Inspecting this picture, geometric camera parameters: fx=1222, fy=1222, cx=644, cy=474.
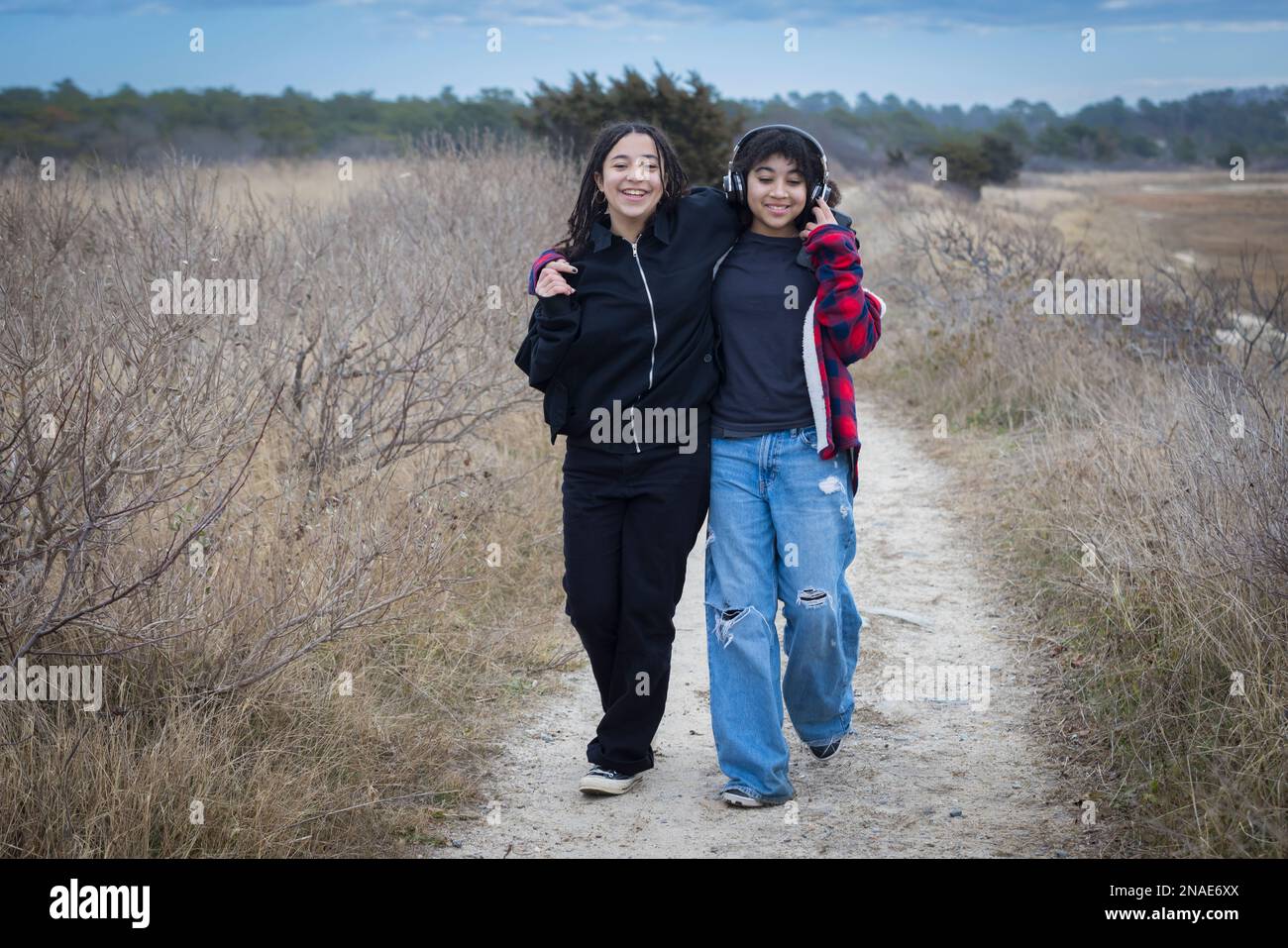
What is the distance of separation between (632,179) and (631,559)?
1.22 metres

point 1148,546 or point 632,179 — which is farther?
point 1148,546

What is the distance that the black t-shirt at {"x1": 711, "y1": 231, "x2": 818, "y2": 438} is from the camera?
12.8 ft

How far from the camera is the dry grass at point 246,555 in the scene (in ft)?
11.7

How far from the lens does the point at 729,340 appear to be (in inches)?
157

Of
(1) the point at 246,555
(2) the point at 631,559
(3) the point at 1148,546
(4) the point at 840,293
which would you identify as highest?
(4) the point at 840,293

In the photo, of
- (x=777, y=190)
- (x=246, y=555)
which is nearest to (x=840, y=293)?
(x=777, y=190)

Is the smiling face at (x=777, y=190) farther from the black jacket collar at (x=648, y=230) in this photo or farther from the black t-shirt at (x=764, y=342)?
the black jacket collar at (x=648, y=230)

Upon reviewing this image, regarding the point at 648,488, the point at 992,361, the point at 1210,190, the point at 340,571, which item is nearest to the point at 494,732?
the point at 340,571

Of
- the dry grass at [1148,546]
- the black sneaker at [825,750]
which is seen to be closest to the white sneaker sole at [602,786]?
the black sneaker at [825,750]

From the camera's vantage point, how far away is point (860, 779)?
4.27m

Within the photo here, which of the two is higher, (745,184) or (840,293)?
(745,184)

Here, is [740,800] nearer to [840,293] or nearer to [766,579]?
[766,579]

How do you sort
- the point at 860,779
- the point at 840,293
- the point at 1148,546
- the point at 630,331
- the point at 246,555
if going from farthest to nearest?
the point at 1148,546 → the point at 246,555 → the point at 860,779 → the point at 630,331 → the point at 840,293

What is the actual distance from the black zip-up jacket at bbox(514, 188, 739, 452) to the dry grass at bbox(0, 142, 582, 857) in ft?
3.37
